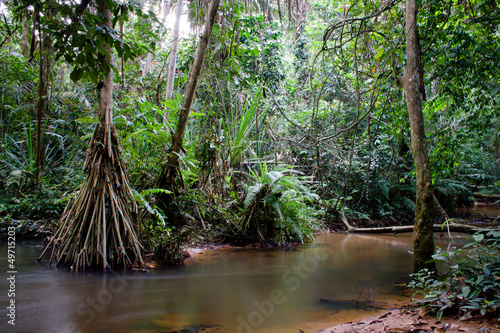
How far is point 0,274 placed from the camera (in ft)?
9.36

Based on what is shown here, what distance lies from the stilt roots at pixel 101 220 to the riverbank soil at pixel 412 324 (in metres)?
2.18

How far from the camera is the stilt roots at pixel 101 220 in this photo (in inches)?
126

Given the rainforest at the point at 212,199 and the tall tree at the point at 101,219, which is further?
the tall tree at the point at 101,219

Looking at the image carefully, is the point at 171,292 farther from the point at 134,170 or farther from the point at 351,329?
the point at 134,170

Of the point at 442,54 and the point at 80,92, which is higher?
the point at 80,92

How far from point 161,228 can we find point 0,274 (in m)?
1.64

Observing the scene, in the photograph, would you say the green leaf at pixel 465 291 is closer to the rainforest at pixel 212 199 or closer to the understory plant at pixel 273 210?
the rainforest at pixel 212 199

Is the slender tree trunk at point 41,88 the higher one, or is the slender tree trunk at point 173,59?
the slender tree trunk at point 173,59

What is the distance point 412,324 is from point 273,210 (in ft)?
11.3

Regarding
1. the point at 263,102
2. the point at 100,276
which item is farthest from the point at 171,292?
the point at 263,102

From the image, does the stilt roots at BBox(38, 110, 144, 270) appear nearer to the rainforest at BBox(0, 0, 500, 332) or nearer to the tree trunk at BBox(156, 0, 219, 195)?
the rainforest at BBox(0, 0, 500, 332)

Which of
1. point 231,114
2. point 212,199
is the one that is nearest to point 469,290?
point 212,199

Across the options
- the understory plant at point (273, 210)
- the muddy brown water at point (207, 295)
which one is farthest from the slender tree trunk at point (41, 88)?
the understory plant at point (273, 210)

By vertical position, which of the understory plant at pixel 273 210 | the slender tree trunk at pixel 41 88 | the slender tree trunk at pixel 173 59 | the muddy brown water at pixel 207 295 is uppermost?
the slender tree trunk at pixel 173 59
